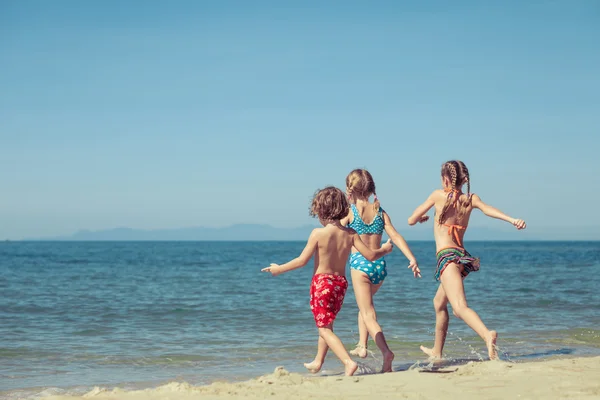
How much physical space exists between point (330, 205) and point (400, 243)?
89 centimetres

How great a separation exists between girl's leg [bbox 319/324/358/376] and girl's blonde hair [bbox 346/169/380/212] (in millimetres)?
1331

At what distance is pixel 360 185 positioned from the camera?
6227 mm

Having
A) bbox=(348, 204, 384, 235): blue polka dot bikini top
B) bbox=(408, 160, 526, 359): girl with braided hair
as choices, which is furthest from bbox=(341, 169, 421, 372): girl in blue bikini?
bbox=(408, 160, 526, 359): girl with braided hair

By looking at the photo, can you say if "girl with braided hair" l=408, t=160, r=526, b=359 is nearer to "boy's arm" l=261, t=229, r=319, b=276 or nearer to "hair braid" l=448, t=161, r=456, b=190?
"hair braid" l=448, t=161, r=456, b=190

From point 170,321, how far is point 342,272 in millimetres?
6011

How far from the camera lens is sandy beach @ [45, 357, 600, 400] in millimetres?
4609

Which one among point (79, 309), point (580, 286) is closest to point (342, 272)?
point (79, 309)

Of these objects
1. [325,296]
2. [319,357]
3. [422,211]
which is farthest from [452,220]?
[319,357]

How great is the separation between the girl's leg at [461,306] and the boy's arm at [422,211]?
52 centimetres

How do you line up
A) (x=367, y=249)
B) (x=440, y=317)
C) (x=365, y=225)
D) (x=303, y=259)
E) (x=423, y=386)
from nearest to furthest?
(x=423, y=386) → (x=303, y=259) → (x=367, y=249) → (x=365, y=225) → (x=440, y=317)

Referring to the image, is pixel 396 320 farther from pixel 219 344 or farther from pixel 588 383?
pixel 588 383

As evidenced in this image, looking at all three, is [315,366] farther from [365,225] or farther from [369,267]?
[365,225]

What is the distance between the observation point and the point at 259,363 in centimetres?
719

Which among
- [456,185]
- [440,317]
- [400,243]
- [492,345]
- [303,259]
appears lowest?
[492,345]
